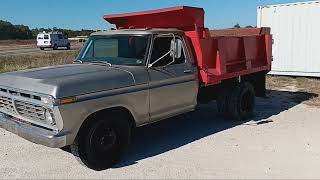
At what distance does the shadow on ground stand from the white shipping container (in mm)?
4074

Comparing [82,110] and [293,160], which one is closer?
[82,110]

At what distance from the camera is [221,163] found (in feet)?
19.5

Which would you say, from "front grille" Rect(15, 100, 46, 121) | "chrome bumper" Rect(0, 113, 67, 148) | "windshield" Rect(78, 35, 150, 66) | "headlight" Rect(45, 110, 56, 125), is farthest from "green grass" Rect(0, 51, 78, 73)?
"headlight" Rect(45, 110, 56, 125)

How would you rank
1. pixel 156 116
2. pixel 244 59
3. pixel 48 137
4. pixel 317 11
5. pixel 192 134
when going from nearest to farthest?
pixel 48 137 → pixel 156 116 → pixel 192 134 → pixel 244 59 → pixel 317 11

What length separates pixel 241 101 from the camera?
8711 mm

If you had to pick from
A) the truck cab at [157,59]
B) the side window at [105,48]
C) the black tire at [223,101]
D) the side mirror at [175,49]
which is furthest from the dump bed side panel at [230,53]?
the side window at [105,48]

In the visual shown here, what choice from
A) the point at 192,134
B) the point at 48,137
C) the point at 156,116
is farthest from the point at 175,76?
the point at 48,137

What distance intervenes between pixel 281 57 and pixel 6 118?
11.7 meters

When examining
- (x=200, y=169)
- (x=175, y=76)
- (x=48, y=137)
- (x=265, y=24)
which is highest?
(x=265, y=24)

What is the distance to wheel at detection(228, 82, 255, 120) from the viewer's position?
852 centimetres

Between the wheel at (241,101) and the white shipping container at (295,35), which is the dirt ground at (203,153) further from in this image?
the white shipping container at (295,35)

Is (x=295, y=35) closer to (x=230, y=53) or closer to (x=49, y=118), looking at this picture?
(x=230, y=53)

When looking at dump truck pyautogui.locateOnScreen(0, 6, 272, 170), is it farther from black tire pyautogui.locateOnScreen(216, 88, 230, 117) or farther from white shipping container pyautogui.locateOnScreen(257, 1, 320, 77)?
white shipping container pyautogui.locateOnScreen(257, 1, 320, 77)

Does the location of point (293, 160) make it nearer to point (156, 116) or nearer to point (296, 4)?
point (156, 116)
